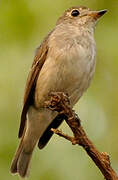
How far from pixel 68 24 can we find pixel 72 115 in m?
2.24

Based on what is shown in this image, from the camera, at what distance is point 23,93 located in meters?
5.07

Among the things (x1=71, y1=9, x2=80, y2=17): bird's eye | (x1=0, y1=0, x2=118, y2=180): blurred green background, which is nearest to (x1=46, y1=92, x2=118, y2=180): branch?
(x1=0, y1=0, x2=118, y2=180): blurred green background

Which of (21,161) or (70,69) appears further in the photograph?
(21,161)

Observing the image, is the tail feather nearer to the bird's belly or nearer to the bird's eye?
the bird's belly

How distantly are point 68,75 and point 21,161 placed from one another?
1379mm

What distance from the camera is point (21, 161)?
17.9 ft

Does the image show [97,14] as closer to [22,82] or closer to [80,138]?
[22,82]

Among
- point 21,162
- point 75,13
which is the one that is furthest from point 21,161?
point 75,13

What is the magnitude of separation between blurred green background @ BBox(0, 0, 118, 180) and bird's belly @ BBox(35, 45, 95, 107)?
11 centimetres

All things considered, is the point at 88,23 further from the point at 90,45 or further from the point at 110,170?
the point at 110,170

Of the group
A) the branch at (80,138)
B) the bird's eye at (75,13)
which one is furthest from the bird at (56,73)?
the branch at (80,138)

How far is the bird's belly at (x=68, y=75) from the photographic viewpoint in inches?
183

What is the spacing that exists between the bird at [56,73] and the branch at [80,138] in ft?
3.70

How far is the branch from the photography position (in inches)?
115
